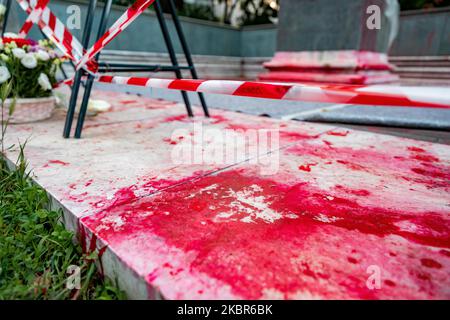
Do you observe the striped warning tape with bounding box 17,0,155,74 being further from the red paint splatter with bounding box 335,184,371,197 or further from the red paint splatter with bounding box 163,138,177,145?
the red paint splatter with bounding box 335,184,371,197

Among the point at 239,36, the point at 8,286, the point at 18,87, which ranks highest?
the point at 239,36

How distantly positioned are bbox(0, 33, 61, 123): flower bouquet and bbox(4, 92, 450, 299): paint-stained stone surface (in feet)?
1.47

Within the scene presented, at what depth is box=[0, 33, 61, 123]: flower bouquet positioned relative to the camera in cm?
185

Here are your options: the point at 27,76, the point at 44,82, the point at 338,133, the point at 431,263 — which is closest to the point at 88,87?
the point at 44,82

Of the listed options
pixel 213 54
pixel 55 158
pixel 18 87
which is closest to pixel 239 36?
pixel 213 54

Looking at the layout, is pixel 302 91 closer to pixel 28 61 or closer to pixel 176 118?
pixel 176 118

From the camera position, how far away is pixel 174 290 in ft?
1.92

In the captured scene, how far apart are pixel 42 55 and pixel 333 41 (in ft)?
12.2

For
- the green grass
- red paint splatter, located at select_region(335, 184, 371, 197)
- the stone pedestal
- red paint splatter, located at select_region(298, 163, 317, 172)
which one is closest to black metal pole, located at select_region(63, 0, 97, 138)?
the green grass

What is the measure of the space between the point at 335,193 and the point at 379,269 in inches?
15.6

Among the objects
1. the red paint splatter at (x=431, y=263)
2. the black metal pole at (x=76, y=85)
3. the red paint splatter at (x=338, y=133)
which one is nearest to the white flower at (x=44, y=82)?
the black metal pole at (x=76, y=85)

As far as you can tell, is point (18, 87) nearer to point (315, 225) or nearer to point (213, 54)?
point (315, 225)

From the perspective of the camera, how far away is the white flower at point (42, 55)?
1.92 meters

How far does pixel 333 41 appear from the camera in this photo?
4273 mm
